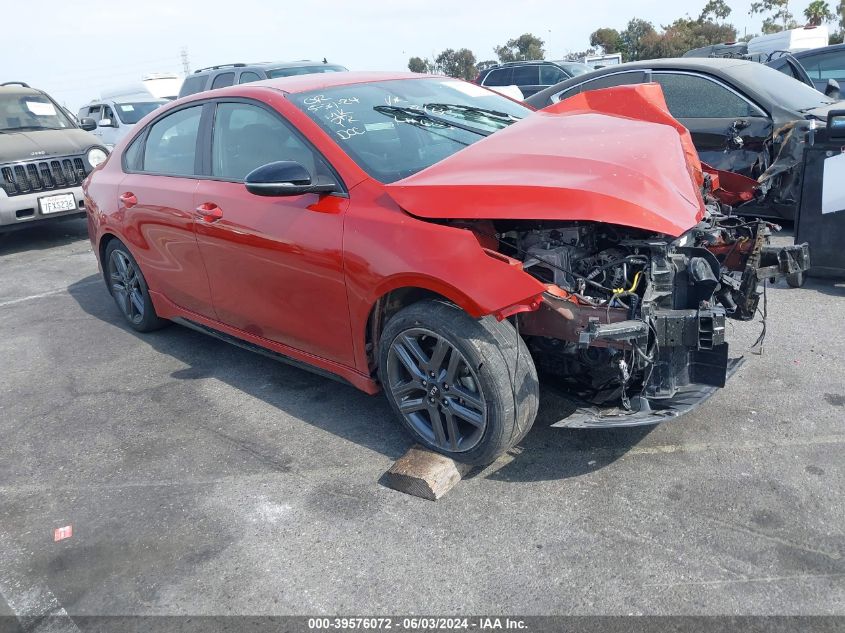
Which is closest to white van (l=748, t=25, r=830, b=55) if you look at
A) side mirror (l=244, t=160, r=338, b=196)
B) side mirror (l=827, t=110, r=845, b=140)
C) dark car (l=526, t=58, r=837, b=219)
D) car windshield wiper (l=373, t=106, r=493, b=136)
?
dark car (l=526, t=58, r=837, b=219)

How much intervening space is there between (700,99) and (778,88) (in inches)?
29.2

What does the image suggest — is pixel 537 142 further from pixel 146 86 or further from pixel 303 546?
pixel 146 86

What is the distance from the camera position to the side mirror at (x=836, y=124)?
513 centimetres

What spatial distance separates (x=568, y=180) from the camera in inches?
118

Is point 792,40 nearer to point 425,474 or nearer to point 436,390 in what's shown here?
point 436,390

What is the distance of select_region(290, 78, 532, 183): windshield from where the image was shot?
3.54 metres

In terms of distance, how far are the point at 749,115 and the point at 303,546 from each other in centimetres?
561

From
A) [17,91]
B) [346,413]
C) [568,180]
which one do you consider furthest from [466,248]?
[17,91]

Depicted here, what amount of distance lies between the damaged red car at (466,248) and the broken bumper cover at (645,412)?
1 centimetres

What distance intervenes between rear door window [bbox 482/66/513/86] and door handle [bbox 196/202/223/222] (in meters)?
15.6

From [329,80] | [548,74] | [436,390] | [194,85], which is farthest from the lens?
[548,74]

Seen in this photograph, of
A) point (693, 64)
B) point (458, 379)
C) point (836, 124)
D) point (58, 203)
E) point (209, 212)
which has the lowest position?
point (458, 379)

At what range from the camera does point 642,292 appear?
2988 mm

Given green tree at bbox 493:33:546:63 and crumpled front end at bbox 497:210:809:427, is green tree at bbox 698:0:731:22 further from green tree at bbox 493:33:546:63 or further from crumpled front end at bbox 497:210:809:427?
crumpled front end at bbox 497:210:809:427
